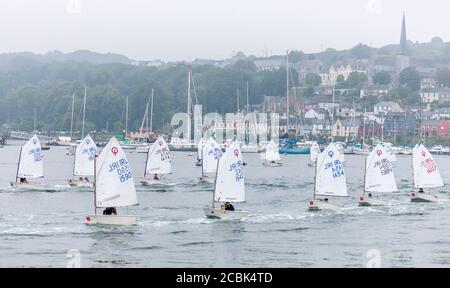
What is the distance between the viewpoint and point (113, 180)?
46531 millimetres

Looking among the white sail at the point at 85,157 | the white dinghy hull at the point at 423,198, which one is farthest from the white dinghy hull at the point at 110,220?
the white sail at the point at 85,157

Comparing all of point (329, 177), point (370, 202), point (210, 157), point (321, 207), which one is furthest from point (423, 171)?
point (210, 157)

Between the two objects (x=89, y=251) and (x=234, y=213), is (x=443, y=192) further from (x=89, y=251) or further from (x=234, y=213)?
(x=89, y=251)

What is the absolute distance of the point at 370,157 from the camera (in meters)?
63.8

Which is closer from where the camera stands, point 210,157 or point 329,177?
point 329,177

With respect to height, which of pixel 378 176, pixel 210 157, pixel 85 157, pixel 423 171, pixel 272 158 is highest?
pixel 210 157

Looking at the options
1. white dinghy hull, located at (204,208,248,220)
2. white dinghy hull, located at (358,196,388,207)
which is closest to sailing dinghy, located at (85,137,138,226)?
white dinghy hull, located at (204,208,248,220)

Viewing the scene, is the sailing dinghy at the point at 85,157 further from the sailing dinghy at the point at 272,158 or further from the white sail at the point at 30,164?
the sailing dinghy at the point at 272,158

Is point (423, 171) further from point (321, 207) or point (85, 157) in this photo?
point (85, 157)

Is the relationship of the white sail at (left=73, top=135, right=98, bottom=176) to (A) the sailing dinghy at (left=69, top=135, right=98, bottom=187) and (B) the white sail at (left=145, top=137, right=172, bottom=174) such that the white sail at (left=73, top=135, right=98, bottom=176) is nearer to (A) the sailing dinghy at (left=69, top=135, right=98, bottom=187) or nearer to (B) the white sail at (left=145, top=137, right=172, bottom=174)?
(A) the sailing dinghy at (left=69, top=135, right=98, bottom=187)

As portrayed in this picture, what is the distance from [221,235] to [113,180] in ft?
20.4

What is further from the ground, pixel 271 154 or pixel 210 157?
pixel 210 157

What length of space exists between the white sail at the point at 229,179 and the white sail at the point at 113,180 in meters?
5.73

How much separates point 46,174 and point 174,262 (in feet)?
213
